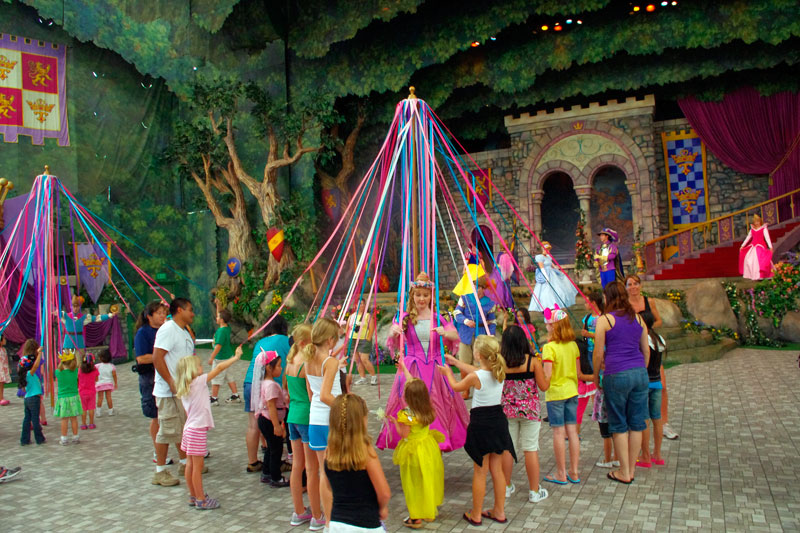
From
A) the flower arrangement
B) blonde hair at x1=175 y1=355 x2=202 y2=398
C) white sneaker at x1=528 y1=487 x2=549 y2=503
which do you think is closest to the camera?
white sneaker at x1=528 y1=487 x2=549 y2=503

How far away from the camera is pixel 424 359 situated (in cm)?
514

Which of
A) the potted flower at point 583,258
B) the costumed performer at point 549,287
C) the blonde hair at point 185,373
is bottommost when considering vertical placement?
the blonde hair at point 185,373

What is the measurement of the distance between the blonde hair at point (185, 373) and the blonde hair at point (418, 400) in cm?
184

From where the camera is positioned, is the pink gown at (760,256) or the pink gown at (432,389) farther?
the pink gown at (760,256)

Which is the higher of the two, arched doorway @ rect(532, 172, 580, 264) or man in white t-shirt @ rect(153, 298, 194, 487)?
arched doorway @ rect(532, 172, 580, 264)

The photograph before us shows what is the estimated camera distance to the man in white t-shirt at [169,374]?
5.23 meters

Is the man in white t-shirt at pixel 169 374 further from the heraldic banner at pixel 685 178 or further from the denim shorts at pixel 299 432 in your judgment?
the heraldic banner at pixel 685 178

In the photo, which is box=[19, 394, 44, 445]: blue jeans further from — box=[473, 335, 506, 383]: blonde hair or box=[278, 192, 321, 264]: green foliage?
box=[278, 192, 321, 264]: green foliage

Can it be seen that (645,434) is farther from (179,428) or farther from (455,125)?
(455,125)

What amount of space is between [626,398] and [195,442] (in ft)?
11.0

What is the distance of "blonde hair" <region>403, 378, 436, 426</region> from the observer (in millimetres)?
4023

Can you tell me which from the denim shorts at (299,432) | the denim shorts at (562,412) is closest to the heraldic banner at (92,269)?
the denim shorts at (299,432)

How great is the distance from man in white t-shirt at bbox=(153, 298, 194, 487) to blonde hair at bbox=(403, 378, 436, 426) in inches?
87.0

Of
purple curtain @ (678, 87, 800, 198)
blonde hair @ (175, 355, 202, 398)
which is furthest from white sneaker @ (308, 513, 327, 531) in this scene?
purple curtain @ (678, 87, 800, 198)
